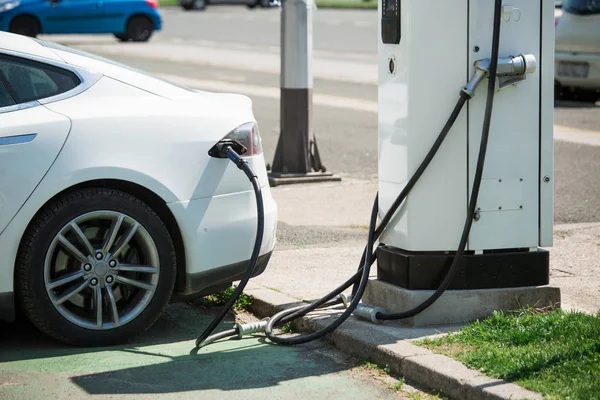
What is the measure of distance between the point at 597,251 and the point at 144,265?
3.22m

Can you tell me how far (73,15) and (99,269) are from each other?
2188cm

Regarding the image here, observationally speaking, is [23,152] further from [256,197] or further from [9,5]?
[9,5]

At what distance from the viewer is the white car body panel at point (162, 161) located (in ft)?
17.1

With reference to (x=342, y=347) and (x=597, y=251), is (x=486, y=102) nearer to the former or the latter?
(x=342, y=347)

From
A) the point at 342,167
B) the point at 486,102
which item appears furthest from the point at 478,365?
the point at 342,167

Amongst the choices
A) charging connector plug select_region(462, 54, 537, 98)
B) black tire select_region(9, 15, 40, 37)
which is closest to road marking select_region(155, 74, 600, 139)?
charging connector plug select_region(462, 54, 537, 98)

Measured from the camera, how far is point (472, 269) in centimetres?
548

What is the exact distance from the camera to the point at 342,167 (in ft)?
36.5

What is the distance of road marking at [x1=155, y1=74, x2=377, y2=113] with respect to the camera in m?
15.5

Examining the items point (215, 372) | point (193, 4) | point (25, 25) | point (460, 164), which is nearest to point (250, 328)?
point (215, 372)

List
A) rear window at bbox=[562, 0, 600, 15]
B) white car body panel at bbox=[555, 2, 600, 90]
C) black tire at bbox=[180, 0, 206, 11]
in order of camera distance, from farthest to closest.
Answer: black tire at bbox=[180, 0, 206, 11], rear window at bbox=[562, 0, 600, 15], white car body panel at bbox=[555, 2, 600, 90]

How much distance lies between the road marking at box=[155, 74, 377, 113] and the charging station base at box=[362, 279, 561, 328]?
955 centimetres

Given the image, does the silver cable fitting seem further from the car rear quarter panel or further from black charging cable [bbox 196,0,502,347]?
the car rear quarter panel

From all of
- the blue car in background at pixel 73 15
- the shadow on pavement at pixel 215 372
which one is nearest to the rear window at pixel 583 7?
the shadow on pavement at pixel 215 372
